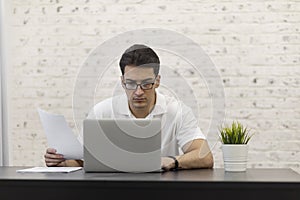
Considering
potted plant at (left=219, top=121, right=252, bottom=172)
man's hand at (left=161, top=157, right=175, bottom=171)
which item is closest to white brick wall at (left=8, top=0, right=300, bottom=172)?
man's hand at (left=161, top=157, right=175, bottom=171)

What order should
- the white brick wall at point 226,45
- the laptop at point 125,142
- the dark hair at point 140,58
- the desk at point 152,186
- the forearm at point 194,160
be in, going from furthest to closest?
the white brick wall at point 226,45, the dark hair at point 140,58, the forearm at point 194,160, the laptop at point 125,142, the desk at point 152,186

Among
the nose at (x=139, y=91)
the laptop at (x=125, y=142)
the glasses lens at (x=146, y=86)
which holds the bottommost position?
the laptop at (x=125, y=142)

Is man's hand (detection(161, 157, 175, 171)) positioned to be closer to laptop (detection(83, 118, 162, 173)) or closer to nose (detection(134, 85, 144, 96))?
laptop (detection(83, 118, 162, 173))

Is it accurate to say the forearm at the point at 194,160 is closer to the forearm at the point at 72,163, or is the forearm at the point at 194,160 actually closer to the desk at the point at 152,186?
the desk at the point at 152,186

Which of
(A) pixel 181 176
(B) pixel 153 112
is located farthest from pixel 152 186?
(B) pixel 153 112

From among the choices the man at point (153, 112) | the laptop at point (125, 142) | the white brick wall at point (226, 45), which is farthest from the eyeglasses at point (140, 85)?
the white brick wall at point (226, 45)

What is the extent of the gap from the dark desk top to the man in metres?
0.17

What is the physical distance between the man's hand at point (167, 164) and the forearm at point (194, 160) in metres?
0.04

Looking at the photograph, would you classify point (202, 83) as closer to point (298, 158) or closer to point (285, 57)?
point (285, 57)

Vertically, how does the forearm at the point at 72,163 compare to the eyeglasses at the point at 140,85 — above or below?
below

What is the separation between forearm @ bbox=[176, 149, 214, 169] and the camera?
8.02ft

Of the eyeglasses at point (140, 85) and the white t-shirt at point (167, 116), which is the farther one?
the white t-shirt at point (167, 116)

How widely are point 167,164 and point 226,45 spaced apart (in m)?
1.74

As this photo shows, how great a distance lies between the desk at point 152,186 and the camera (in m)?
2.00
